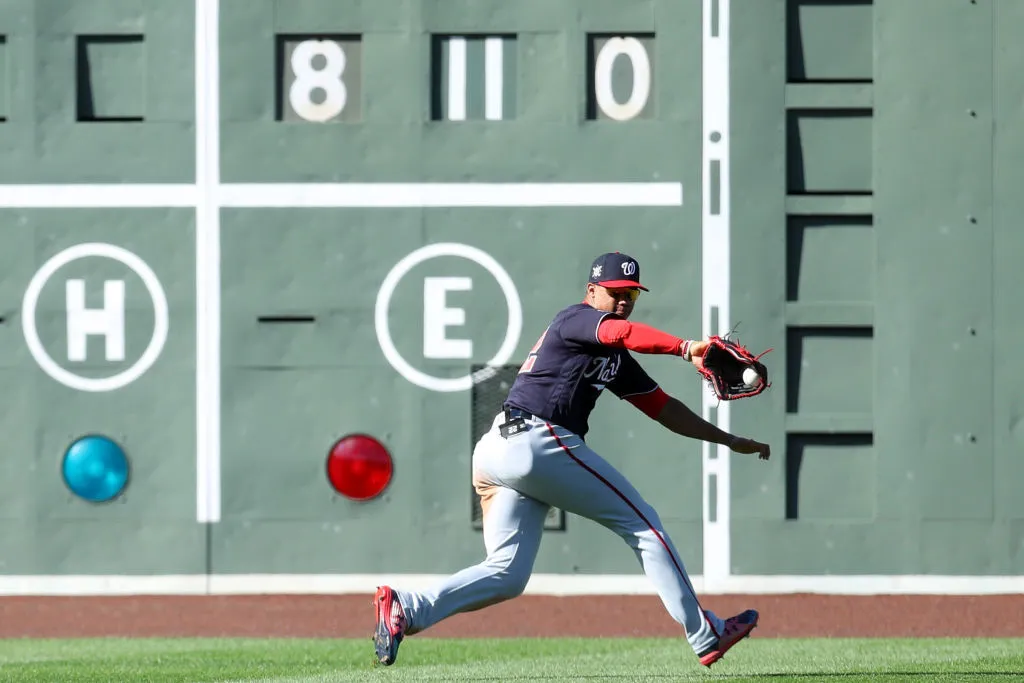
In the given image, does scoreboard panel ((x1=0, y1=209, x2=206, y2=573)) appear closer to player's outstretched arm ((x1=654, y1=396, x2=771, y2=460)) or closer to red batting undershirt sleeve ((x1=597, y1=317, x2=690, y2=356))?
player's outstretched arm ((x1=654, y1=396, x2=771, y2=460))

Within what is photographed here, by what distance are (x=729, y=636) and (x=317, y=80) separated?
16.2 feet

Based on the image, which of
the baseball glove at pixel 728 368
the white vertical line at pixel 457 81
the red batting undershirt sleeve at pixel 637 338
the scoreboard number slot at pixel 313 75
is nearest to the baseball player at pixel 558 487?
the red batting undershirt sleeve at pixel 637 338

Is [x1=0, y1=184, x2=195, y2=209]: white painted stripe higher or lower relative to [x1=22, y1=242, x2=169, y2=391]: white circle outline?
higher

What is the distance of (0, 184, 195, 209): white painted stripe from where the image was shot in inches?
383

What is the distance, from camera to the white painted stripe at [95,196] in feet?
31.9

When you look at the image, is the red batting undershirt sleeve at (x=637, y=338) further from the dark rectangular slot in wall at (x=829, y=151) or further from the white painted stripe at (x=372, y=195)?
the dark rectangular slot in wall at (x=829, y=151)

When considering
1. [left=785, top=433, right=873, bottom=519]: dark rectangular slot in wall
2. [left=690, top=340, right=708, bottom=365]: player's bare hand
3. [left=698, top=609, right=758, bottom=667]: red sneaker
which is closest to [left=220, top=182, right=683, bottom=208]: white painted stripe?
[left=785, top=433, right=873, bottom=519]: dark rectangular slot in wall

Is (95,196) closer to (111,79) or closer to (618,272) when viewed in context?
(111,79)

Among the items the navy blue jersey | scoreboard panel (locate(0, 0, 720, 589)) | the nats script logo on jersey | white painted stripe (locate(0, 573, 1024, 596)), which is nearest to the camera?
the navy blue jersey

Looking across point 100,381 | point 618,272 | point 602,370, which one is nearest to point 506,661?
point 602,370

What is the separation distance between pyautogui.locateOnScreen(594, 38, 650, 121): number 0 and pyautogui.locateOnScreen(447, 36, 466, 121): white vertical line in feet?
2.63

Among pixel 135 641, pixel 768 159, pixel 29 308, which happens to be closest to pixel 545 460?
pixel 135 641

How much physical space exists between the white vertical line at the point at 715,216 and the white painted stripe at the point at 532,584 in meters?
0.41

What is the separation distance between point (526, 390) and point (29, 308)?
4574mm
